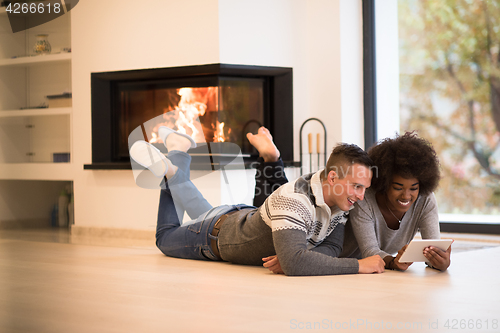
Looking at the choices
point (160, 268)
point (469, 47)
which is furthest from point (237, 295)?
point (469, 47)

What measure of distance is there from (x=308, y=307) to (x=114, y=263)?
136cm

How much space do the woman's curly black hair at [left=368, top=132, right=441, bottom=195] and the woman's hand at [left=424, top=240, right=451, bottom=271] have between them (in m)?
0.24

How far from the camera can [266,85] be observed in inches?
173

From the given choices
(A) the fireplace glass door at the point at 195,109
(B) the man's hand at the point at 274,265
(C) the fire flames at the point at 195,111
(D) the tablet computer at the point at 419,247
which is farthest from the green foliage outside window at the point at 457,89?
(B) the man's hand at the point at 274,265

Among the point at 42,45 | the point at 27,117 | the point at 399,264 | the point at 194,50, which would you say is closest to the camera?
the point at 399,264

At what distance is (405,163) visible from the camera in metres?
2.34

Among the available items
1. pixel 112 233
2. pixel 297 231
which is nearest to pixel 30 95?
pixel 112 233

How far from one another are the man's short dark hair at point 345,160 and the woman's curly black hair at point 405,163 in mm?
111

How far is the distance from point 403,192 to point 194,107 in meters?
2.20

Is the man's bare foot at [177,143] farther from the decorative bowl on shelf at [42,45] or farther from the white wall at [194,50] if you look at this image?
the decorative bowl on shelf at [42,45]

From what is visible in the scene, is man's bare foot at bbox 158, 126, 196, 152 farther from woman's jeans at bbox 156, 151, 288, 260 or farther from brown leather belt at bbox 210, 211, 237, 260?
brown leather belt at bbox 210, 211, 237, 260

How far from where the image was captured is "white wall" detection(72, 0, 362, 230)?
13.4ft

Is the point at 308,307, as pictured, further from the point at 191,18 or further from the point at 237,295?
the point at 191,18

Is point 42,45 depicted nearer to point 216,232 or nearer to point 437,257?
point 216,232
